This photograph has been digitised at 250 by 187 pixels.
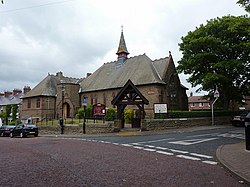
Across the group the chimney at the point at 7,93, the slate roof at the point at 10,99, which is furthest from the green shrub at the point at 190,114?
the chimney at the point at 7,93

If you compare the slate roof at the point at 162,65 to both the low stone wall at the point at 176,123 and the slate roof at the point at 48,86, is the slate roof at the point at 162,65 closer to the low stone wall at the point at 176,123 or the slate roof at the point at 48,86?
the low stone wall at the point at 176,123

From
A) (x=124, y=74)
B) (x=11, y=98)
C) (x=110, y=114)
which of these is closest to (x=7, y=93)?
(x=11, y=98)

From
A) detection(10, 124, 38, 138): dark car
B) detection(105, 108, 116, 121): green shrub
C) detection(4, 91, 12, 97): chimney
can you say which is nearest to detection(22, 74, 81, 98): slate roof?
detection(105, 108, 116, 121): green shrub

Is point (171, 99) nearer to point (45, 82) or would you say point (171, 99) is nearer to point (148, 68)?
point (148, 68)

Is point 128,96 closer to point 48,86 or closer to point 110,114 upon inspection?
point 110,114

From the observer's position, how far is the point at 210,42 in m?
31.8

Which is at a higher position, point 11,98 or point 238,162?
point 11,98

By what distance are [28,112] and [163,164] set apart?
148 ft

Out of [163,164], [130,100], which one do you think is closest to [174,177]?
[163,164]

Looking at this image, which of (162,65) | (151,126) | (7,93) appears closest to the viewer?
(151,126)

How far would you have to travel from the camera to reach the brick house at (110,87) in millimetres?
38000

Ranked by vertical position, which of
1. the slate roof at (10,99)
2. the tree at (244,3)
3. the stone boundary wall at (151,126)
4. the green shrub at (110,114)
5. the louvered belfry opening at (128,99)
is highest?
the tree at (244,3)

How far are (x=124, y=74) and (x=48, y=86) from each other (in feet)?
50.3

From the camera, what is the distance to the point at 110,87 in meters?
42.0
